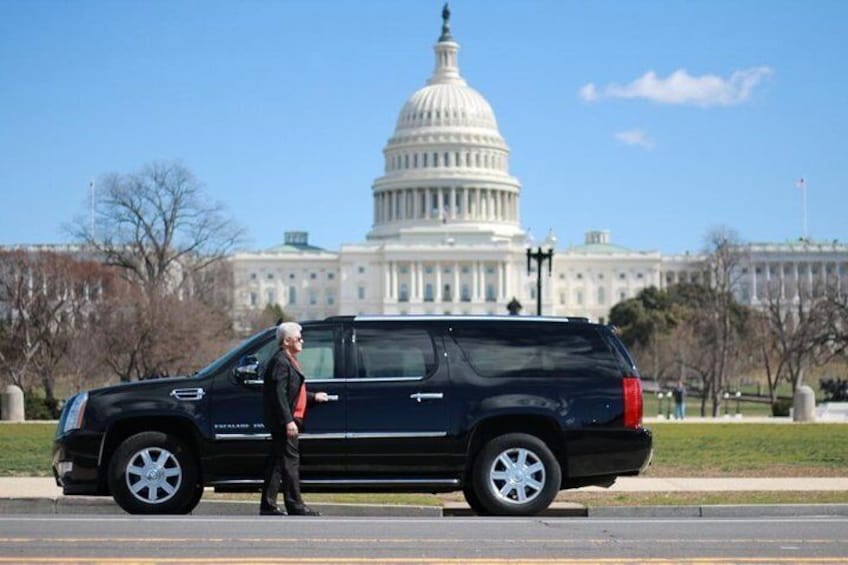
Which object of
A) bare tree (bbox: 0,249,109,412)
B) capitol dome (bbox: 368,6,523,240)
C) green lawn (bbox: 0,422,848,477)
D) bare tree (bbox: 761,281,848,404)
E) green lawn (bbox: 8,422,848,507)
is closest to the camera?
green lawn (bbox: 8,422,848,507)

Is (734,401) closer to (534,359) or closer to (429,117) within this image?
(534,359)

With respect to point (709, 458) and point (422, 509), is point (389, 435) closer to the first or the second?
point (422, 509)

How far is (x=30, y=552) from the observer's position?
11688mm

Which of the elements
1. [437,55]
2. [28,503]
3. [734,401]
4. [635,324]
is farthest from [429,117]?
[28,503]

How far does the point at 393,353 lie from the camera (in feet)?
52.0

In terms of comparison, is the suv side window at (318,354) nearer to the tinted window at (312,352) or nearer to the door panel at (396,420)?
the tinted window at (312,352)

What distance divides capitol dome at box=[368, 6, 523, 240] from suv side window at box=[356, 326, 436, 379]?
154m

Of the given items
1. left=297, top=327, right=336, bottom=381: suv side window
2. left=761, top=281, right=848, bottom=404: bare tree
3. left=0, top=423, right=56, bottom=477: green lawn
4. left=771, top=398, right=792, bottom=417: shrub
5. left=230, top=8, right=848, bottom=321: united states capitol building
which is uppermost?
left=230, top=8, right=848, bottom=321: united states capitol building

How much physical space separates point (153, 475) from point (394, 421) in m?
2.43

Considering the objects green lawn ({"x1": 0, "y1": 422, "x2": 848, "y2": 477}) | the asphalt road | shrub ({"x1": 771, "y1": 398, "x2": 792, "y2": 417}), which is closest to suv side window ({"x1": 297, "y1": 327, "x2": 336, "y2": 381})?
the asphalt road

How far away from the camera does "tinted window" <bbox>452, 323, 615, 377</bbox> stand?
52.0 ft

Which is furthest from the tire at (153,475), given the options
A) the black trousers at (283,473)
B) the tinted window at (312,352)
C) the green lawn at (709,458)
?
the green lawn at (709,458)

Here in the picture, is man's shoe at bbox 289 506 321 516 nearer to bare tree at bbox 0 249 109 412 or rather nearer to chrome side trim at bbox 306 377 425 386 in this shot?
chrome side trim at bbox 306 377 425 386

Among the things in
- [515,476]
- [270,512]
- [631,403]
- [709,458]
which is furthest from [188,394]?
[709,458]
